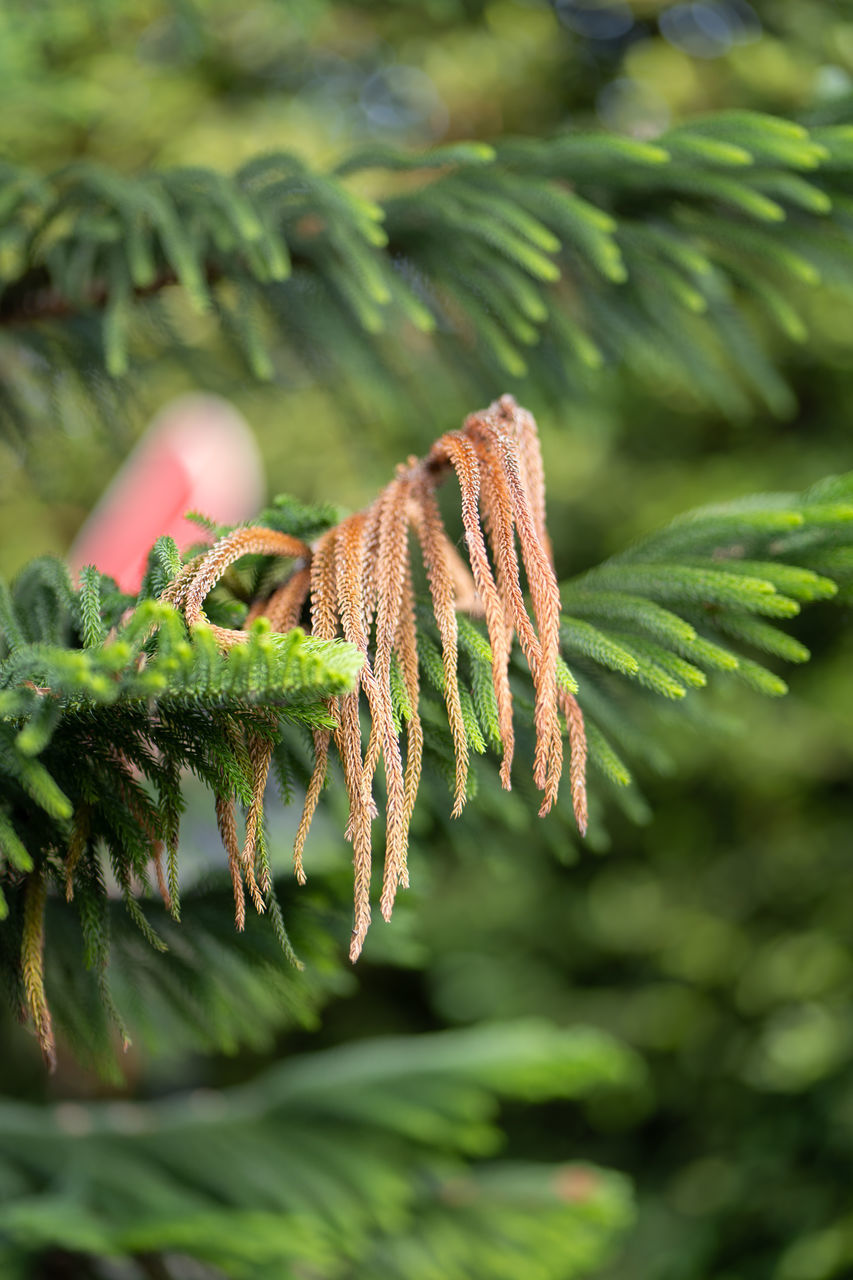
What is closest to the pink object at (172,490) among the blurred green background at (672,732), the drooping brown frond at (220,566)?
the blurred green background at (672,732)

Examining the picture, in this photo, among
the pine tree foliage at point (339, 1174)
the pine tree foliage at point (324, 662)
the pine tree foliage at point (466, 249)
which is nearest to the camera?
the pine tree foliage at point (324, 662)

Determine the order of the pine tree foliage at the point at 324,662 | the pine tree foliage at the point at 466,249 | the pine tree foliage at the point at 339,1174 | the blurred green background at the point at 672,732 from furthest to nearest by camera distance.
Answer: the blurred green background at the point at 672,732 < the pine tree foliage at the point at 339,1174 < the pine tree foliage at the point at 466,249 < the pine tree foliage at the point at 324,662

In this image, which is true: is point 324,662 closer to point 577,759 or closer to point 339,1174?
point 577,759

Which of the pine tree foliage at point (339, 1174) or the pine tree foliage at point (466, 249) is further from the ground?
the pine tree foliage at point (466, 249)

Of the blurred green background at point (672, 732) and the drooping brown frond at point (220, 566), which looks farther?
the blurred green background at point (672, 732)

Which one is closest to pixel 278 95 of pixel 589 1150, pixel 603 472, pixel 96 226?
pixel 603 472

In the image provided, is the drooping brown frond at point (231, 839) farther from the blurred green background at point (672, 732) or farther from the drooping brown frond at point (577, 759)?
the blurred green background at point (672, 732)
